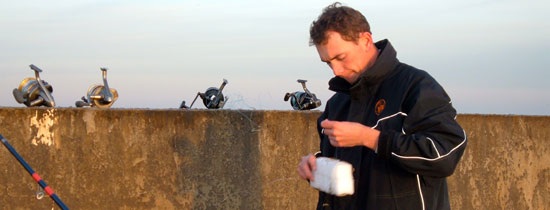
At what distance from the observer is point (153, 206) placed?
4902 mm

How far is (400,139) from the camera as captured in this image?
2.81 m

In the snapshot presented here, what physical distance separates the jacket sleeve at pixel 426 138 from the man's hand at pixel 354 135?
0.10ft

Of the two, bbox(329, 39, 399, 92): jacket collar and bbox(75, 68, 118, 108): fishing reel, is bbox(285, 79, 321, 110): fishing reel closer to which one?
bbox(75, 68, 118, 108): fishing reel

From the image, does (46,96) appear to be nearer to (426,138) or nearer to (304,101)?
(304,101)

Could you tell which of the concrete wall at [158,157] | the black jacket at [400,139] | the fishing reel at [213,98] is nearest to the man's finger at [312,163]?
the black jacket at [400,139]


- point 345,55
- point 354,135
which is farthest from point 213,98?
point 354,135

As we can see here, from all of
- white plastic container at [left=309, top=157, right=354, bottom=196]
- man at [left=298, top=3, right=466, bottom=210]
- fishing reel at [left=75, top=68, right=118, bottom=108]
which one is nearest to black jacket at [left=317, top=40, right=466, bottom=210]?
man at [left=298, top=3, right=466, bottom=210]

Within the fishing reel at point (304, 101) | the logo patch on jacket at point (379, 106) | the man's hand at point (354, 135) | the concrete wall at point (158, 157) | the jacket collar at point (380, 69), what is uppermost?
the jacket collar at point (380, 69)

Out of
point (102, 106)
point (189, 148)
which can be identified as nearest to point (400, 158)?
point (189, 148)

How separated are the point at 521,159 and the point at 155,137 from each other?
331cm

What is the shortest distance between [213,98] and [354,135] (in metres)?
2.95

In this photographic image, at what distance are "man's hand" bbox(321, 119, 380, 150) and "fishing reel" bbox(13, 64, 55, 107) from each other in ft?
8.30

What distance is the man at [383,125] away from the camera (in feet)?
9.25

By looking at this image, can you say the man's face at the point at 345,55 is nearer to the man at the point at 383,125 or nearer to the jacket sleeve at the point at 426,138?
the man at the point at 383,125
